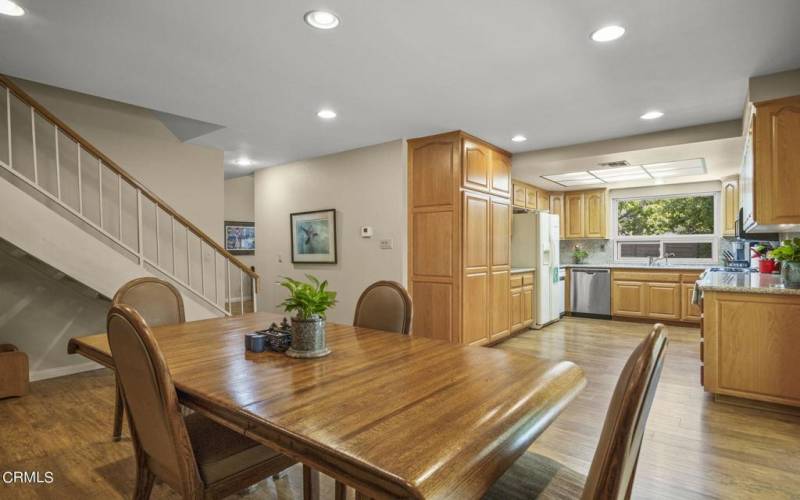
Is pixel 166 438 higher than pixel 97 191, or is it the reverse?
pixel 97 191

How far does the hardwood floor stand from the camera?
1930 mm

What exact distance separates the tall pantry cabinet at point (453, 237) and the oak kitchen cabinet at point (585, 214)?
9.41 feet

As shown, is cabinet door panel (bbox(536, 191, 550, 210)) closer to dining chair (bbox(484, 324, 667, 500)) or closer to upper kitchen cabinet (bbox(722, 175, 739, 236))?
upper kitchen cabinet (bbox(722, 175, 739, 236))

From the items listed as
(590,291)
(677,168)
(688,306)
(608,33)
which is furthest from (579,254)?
(608,33)

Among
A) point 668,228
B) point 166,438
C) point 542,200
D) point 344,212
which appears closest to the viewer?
point 166,438

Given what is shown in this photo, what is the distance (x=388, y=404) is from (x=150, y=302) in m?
2.02

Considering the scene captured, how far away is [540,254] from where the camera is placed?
5.60 meters

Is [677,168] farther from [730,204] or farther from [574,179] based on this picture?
[730,204]

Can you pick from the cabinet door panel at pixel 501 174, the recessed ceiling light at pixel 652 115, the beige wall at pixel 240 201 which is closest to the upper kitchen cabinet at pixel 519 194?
the cabinet door panel at pixel 501 174

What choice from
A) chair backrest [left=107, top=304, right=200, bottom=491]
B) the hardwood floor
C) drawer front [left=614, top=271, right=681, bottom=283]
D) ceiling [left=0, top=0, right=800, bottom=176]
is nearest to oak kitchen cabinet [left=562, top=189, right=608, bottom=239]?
drawer front [left=614, top=271, right=681, bottom=283]

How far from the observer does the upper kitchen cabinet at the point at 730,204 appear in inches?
221

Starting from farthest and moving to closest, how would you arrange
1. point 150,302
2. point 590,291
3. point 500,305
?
point 590,291, point 500,305, point 150,302

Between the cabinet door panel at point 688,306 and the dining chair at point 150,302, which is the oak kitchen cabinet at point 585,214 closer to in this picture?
the cabinet door panel at point 688,306

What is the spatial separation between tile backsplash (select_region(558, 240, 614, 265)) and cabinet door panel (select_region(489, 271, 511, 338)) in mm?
2647
